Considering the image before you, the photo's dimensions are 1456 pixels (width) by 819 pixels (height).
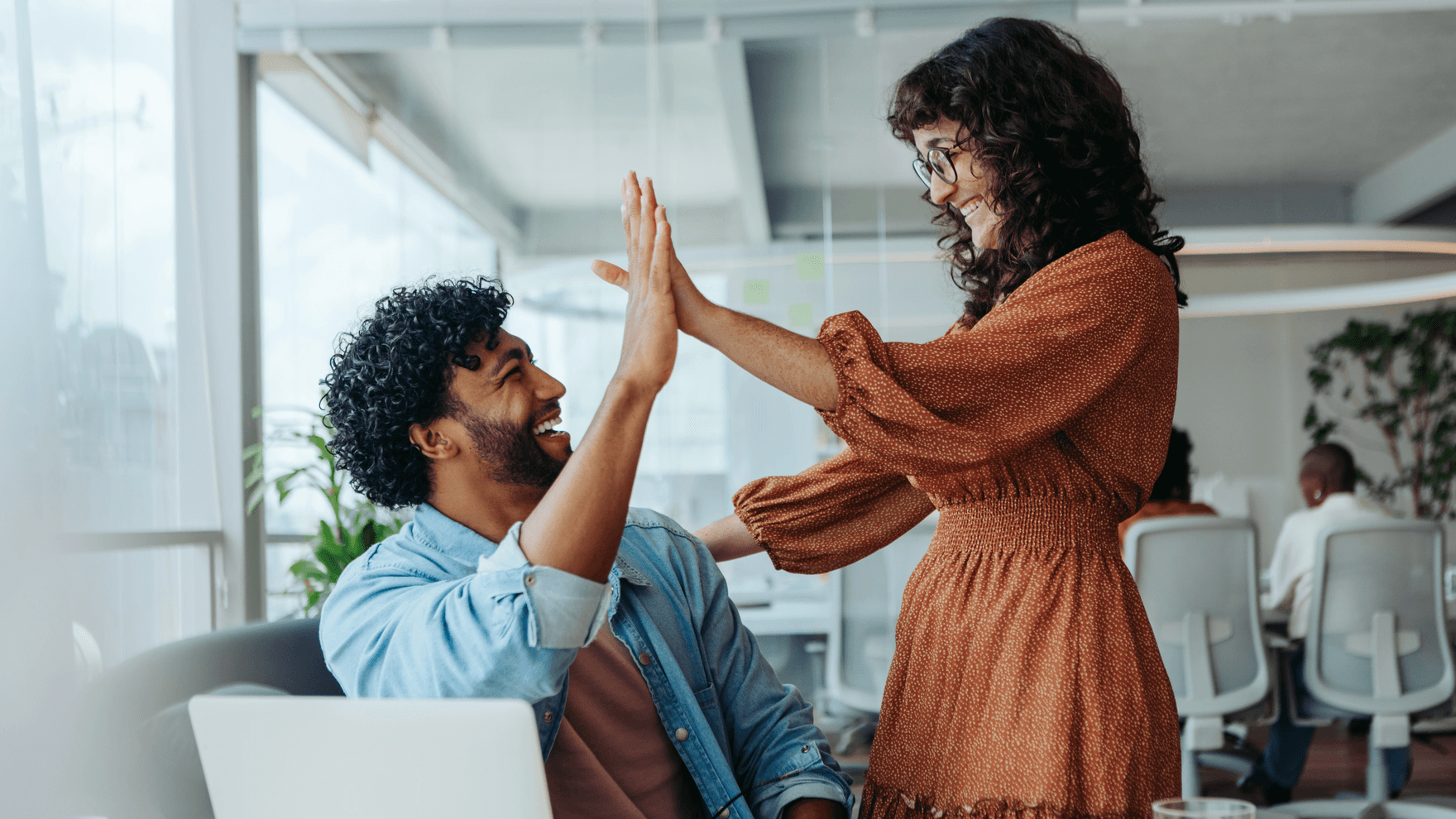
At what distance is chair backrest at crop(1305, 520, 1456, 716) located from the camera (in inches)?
142

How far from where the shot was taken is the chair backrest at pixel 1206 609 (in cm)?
347

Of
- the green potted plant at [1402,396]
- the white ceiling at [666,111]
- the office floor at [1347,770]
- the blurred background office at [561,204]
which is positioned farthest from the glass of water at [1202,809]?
the green potted plant at [1402,396]

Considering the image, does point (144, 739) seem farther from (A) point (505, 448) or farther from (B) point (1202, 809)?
(B) point (1202, 809)

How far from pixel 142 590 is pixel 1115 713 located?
288cm

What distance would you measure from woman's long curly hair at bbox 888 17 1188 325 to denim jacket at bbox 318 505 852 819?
60 cm

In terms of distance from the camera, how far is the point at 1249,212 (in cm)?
576

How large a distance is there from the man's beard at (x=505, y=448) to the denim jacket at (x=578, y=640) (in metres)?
0.09

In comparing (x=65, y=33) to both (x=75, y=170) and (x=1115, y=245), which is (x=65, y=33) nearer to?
(x=75, y=170)

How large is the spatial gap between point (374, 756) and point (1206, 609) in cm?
323

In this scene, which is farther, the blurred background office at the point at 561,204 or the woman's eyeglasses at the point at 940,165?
the blurred background office at the point at 561,204

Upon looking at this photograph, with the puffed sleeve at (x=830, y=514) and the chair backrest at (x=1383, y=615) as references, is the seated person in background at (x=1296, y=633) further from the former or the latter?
the puffed sleeve at (x=830, y=514)

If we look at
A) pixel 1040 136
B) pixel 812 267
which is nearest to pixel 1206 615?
pixel 812 267

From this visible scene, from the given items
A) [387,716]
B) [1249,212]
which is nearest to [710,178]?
[1249,212]

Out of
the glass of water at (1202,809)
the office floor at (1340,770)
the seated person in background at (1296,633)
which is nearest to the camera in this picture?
the glass of water at (1202,809)
